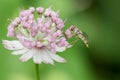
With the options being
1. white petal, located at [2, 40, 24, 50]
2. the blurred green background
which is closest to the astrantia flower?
white petal, located at [2, 40, 24, 50]

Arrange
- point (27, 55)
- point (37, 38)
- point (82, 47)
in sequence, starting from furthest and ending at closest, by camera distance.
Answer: point (82, 47) < point (37, 38) < point (27, 55)

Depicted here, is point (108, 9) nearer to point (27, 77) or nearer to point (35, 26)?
point (27, 77)

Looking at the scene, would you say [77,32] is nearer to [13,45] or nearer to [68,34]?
[68,34]

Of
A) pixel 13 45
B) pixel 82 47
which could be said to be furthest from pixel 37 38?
pixel 82 47

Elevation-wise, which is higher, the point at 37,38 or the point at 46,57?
the point at 37,38

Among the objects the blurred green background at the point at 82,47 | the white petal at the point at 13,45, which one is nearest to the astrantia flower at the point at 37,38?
the white petal at the point at 13,45

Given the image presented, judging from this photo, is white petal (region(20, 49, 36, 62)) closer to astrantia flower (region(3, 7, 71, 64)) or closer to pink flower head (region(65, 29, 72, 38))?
astrantia flower (region(3, 7, 71, 64))

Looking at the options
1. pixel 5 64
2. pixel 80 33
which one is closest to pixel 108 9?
pixel 5 64

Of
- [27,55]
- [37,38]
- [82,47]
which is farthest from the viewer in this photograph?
[82,47]
